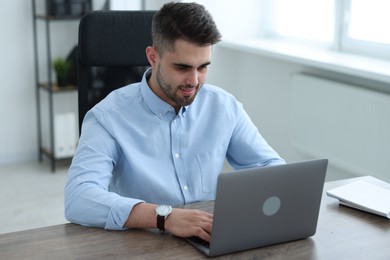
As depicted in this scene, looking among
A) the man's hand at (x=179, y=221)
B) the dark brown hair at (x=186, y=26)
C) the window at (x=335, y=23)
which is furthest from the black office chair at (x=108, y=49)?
the window at (x=335, y=23)

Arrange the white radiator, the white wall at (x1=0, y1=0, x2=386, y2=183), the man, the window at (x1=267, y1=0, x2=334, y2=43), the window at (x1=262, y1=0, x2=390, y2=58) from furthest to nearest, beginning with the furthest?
the white wall at (x1=0, y1=0, x2=386, y2=183), the window at (x1=267, y1=0, x2=334, y2=43), the window at (x1=262, y1=0, x2=390, y2=58), the white radiator, the man

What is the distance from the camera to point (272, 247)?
136 centimetres

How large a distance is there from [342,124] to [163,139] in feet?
5.49

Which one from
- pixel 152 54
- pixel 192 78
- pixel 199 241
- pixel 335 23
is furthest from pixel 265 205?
pixel 335 23

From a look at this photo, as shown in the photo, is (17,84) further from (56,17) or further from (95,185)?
(95,185)

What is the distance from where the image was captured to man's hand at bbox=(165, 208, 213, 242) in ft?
4.43

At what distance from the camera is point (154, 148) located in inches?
65.4

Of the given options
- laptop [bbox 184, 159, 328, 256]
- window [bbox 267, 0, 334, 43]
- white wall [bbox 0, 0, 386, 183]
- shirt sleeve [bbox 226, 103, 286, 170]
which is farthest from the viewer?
white wall [bbox 0, 0, 386, 183]

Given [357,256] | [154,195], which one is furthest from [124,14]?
[357,256]

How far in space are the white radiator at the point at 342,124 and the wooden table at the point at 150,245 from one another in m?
1.48

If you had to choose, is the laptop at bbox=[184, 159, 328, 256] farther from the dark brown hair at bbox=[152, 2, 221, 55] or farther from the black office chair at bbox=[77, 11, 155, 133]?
the black office chair at bbox=[77, 11, 155, 133]

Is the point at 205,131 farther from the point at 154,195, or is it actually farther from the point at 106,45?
the point at 106,45

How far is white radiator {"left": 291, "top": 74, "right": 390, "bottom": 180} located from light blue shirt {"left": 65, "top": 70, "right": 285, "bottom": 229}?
126 centimetres

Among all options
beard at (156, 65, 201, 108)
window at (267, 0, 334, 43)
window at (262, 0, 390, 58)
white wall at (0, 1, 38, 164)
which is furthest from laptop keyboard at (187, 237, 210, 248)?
white wall at (0, 1, 38, 164)
